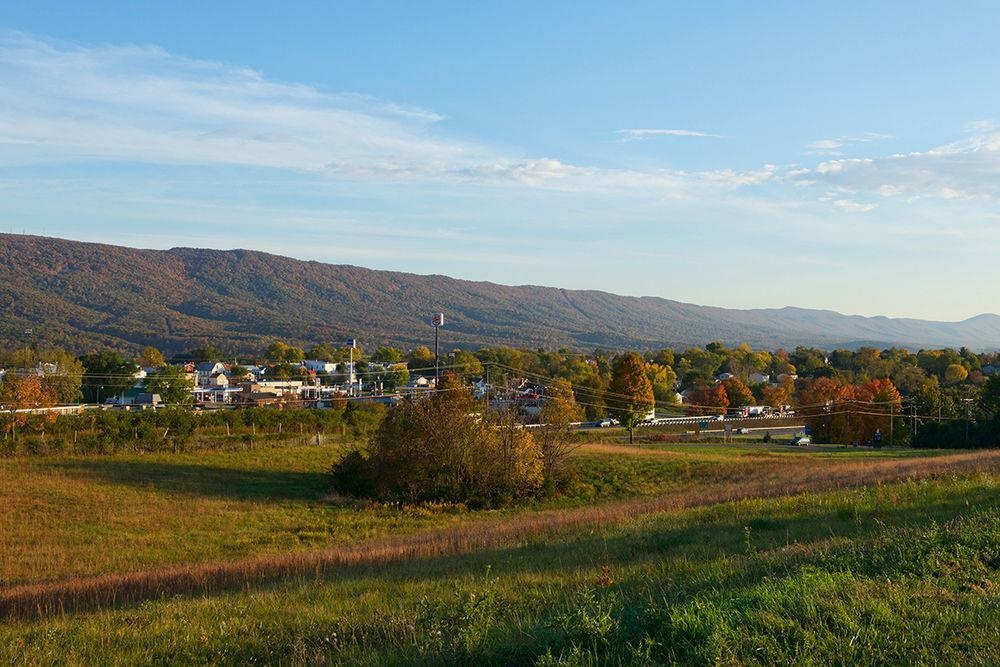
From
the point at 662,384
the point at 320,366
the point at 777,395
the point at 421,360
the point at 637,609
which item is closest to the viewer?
the point at 637,609

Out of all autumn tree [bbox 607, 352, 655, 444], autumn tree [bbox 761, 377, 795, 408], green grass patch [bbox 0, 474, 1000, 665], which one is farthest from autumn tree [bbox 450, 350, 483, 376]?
green grass patch [bbox 0, 474, 1000, 665]

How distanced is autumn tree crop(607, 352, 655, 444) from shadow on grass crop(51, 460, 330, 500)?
117ft

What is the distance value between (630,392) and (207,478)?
4237 centimetres

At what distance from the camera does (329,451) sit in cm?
5528

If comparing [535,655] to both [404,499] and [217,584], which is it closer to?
[217,584]

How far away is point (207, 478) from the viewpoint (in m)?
43.4

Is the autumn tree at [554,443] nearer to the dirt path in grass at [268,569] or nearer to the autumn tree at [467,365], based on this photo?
the dirt path in grass at [268,569]

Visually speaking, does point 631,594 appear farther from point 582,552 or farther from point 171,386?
point 171,386

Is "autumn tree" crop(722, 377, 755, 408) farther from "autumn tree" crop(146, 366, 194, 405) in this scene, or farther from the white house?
"autumn tree" crop(146, 366, 194, 405)

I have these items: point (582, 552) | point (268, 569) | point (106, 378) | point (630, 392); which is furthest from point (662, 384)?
point (582, 552)

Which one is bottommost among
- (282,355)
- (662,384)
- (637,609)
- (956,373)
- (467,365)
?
(662,384)

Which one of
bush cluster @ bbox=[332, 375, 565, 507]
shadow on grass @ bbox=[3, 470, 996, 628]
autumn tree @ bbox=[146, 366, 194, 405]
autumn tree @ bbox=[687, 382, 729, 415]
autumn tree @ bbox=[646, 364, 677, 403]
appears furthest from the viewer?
autumn tree @ bbox=[646, 364, 677, 403]

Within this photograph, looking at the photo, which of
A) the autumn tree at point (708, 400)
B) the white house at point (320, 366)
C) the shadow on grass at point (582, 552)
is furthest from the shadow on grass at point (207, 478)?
the white house at point (320, 366)

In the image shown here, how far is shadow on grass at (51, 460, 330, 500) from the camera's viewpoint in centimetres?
4031
